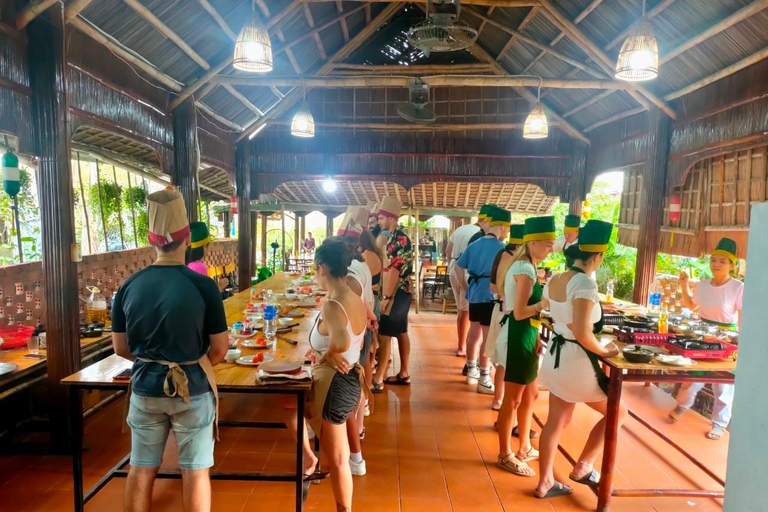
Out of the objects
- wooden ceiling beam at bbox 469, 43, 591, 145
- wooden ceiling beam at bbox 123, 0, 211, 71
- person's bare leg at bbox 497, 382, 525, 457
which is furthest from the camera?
wooden ceiling beam at bbox 469, 43, 591, 145

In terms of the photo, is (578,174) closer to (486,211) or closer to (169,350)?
(486,211)

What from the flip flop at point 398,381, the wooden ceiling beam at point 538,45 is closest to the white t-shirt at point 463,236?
the flip flop at point 398,381

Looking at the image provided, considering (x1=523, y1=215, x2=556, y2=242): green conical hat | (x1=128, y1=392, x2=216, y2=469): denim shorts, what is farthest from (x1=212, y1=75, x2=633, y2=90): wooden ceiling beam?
(x1=128, y1=392, x2=216, y2=469): denim shorts

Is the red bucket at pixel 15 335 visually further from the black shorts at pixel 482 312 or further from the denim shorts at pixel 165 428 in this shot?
the black shorts at pixel 482 312

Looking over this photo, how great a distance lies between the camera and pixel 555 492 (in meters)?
3.18

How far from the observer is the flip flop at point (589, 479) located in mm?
3158

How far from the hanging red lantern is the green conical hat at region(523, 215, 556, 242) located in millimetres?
3917

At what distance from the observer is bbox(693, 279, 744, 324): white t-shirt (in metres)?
4.11

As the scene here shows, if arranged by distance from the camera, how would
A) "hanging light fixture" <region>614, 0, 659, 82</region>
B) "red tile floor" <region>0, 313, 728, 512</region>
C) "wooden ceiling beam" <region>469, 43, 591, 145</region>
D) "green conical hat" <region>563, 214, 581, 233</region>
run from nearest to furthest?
1. "red tile floor" <region>0, 313, 728, 512</region>
2. "hanging light fixture" <region>614, 0, 659, 82</region>
3. "green conical hat" <region>563, 214, 581, 233</region>
4. "wooden ceiling beam" <region>469, 43, 591, 145</region>

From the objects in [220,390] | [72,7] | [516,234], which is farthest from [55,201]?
[516,234]

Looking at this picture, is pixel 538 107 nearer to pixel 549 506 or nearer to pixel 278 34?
pixel 278 34

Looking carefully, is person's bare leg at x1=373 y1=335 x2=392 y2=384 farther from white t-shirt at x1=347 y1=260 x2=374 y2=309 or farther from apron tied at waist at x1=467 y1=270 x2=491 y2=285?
white t-shirt at x1=347 y1=260 x2=374 y2=309

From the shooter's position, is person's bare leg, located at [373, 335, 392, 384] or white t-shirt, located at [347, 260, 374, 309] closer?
white t-shirt, located at [347, 260, 374, 309]

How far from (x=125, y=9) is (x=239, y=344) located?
10.5 feet
